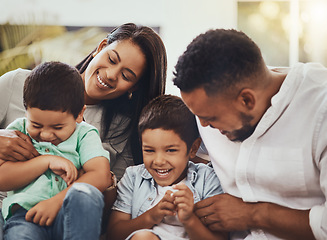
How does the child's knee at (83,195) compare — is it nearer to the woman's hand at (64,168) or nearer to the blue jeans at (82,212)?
the blue jeans at (82,212)

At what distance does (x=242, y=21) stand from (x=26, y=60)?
1933 mm

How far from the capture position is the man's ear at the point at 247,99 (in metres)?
1.20

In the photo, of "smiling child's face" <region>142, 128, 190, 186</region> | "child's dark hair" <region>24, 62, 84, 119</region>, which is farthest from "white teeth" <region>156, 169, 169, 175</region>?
"child's dark hair" <region>24, 62, 84, 119</region>

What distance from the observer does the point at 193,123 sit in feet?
4.80

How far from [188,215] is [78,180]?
0.34 metres

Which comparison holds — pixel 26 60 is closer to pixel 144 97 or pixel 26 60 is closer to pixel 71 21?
pixel 71 21

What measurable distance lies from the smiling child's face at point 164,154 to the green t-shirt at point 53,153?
0.47ft

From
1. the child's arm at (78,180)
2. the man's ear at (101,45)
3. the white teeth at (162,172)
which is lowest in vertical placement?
the white teeth at (162,172)

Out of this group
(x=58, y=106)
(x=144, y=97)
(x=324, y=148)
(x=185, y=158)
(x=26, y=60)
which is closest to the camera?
(x=324, y=148)

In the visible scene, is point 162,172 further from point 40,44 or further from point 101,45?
point 40,44

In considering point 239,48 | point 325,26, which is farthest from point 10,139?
point 325,26

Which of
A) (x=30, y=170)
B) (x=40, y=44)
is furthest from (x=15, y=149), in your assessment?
(x=40, y=44)

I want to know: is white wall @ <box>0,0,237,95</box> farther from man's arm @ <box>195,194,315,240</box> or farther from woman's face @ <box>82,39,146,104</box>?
man's arm @ <box>195,194,315,240</box>

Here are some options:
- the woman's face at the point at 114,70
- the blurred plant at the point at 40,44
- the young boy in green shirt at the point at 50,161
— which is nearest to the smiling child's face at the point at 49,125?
the young boy in green shirt at the point at 50,161
